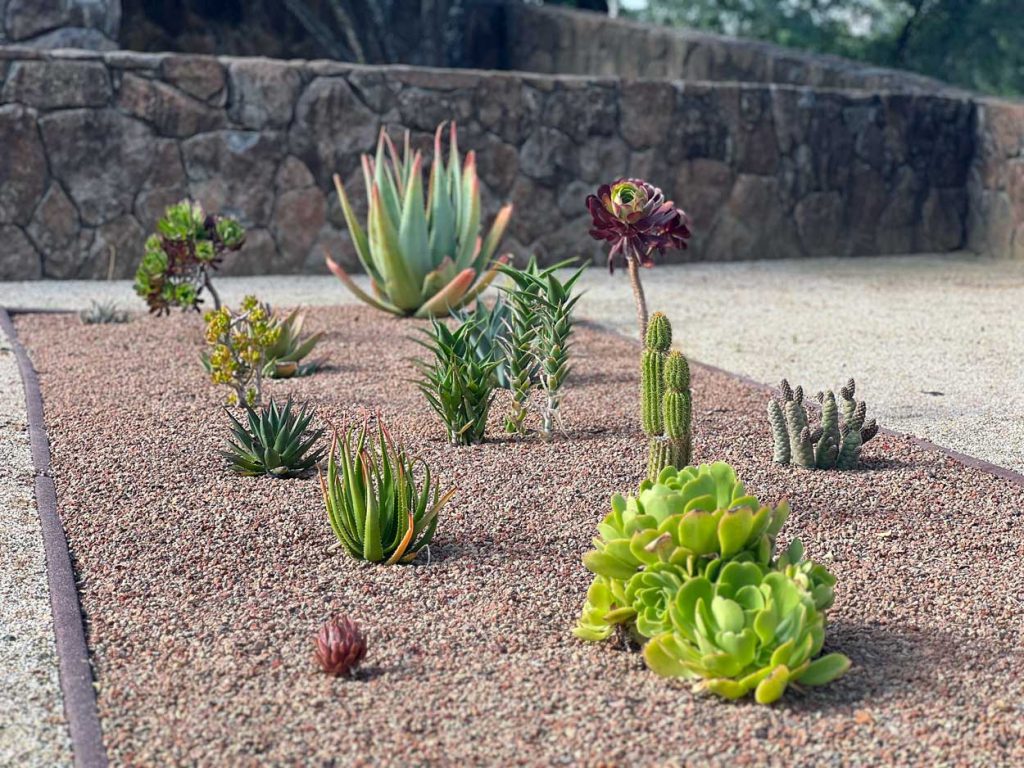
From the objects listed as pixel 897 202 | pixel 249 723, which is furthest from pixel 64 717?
pixel 897 202

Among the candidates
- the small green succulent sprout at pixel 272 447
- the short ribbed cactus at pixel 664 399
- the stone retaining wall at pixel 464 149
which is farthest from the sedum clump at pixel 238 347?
the stone retaining wall at pixel 464 149

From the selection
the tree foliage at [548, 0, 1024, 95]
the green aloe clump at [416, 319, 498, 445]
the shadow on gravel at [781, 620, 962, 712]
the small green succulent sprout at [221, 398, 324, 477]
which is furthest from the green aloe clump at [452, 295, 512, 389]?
the tree foliage at [548, 0, 1024, 95]

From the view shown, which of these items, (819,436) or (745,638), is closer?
(745,638)

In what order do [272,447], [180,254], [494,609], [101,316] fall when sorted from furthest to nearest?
[101,316], [180,254], [272,447], [494,609]

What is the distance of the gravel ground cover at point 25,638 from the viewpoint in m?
2.66

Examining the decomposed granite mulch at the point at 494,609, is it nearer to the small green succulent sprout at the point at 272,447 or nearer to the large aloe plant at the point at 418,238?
the small green succulent sprout at the point at 272,447

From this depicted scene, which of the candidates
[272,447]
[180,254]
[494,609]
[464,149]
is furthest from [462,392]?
[464,149]

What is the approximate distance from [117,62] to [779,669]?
7273 millimetres

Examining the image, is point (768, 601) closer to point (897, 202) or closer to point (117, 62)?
point (117, 62)

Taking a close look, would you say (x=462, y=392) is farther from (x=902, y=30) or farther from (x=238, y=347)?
(x=902, y=30)

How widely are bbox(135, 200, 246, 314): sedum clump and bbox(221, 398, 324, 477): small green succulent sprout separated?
2536 millimetres

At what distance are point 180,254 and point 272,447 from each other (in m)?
2.75

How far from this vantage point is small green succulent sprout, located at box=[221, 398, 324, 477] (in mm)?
4285

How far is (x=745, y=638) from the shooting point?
8.98ft
